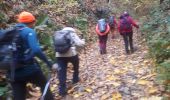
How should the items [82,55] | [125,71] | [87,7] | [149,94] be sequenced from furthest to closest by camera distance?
[87,7] < [82,55] < [125,71] < [149,94]

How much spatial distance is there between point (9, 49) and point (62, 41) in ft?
7.04

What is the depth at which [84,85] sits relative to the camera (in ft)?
31.0

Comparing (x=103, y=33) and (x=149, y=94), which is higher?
→ (x=103, y=33)

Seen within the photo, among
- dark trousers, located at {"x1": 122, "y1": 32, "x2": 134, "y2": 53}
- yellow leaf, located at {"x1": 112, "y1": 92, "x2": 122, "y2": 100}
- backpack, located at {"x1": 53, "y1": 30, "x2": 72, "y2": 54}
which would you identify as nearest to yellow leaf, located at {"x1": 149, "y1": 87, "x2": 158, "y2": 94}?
yellow leaf, located at {"x1": 112, "y1": 92, "x2": 122, "y2": 100}

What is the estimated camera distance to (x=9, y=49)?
6246 mm

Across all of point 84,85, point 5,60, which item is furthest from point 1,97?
point 5,60

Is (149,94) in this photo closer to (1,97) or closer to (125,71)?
(125,71)

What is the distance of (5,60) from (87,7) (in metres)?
22.0

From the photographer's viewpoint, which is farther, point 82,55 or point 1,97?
point 82,55

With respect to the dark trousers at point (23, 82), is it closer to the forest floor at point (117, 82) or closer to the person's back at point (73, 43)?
the person's back at point (73, 43)

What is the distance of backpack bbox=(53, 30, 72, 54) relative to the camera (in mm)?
8227

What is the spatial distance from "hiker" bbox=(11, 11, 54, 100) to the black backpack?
0.10 m

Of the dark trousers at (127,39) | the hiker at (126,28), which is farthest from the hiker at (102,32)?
the dark trousers at (127,39)

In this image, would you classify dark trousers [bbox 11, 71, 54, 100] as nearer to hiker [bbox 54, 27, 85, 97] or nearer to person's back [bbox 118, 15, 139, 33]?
hiker [bbox 54, 27, 85, 97]
